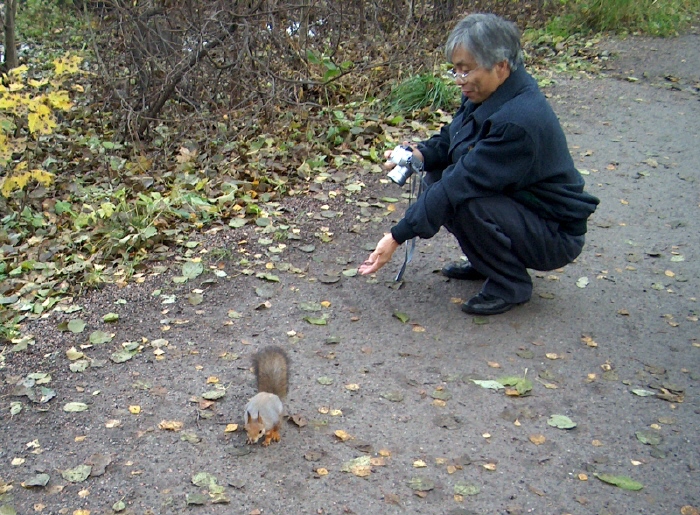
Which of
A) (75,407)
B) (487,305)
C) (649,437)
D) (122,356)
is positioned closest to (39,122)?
(122,356)

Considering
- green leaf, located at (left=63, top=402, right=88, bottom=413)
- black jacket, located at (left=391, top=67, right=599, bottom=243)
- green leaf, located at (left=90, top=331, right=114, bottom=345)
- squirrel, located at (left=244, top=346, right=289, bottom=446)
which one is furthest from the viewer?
green leaf, located at (left=90, top=331, right=114, bottom=345)

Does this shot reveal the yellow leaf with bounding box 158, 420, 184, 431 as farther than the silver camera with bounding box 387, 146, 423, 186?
No

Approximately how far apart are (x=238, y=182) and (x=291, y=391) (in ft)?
8.61

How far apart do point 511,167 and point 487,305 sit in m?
0.79

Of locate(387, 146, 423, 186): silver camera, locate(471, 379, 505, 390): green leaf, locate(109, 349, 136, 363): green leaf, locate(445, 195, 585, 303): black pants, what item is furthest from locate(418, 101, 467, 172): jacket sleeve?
locate(109, 349, 136, 363): green leaf

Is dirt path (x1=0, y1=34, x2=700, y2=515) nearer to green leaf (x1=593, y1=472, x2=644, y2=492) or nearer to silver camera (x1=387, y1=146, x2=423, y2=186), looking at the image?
green leaf (x1=593, y1=472, x2=644, y2=492)

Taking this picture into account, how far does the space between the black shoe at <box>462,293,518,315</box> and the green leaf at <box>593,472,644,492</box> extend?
1234 millimetres

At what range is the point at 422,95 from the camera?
7.32 metres

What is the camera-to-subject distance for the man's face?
3562 millimetres

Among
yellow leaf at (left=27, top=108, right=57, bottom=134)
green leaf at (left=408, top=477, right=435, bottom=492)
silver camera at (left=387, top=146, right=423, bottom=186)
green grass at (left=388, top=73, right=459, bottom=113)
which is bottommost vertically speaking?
green leaf at (left=408, top=477, right=435, bottom=492)

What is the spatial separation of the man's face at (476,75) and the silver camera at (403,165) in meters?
0.56

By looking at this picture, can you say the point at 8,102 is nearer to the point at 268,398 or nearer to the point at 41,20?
the point at 268,398

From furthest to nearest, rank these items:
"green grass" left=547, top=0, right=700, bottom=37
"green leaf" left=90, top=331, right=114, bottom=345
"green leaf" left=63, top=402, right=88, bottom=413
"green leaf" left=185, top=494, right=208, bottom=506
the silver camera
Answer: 1. "green grass" left=547, top=0, right=700, bottom=37
2. the silver camera
3. "green leaf" left=90, top=331, right=114, bottom=345
4. "green leaf" left=63, top=402, right=88, bottom=413
5. "green leaf" left=185, top=494, right=208, bottom=506

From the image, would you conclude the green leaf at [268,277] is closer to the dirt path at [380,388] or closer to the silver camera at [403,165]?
the dirt path at [380,388]
